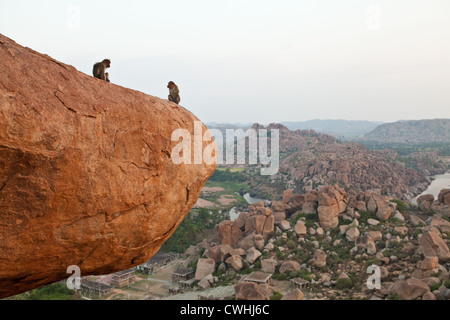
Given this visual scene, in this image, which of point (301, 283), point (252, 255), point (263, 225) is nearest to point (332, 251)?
point (301, 283)

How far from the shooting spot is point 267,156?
3282 inches

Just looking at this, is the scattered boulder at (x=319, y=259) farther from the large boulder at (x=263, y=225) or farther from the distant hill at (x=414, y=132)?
the distant hill at (x=414, y=132)

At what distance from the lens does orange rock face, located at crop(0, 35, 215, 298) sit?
3928 millimetres

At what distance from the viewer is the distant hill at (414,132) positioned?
155062 millimetres

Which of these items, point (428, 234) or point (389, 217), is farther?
point (389, 217)

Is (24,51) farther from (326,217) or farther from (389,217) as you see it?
(389,217)

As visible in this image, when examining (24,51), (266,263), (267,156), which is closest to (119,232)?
(24,51)

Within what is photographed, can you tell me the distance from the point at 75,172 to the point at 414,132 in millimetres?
193182

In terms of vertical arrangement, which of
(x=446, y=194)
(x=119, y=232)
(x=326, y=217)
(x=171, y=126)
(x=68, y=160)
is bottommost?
(x=326, y=217)

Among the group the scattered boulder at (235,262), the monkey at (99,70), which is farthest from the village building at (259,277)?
the monkey at (99,70)

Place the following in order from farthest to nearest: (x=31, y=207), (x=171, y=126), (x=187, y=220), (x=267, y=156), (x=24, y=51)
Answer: (x=267, y=156) → (x=187, y=220) → (x=171, y=126) → (x=24, y=51) → (x=31, y=207)

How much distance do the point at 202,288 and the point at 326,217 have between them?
394 inches

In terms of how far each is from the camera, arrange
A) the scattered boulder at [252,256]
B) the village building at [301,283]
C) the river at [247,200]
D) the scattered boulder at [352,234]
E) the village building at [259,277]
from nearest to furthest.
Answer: the village building at [301,283] → the village building at [259,277] → the scattered boulder at [352,234] → the scattered boulder at [252,256] → the river at [247,200]

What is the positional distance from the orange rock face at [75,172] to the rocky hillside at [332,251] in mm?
12772
